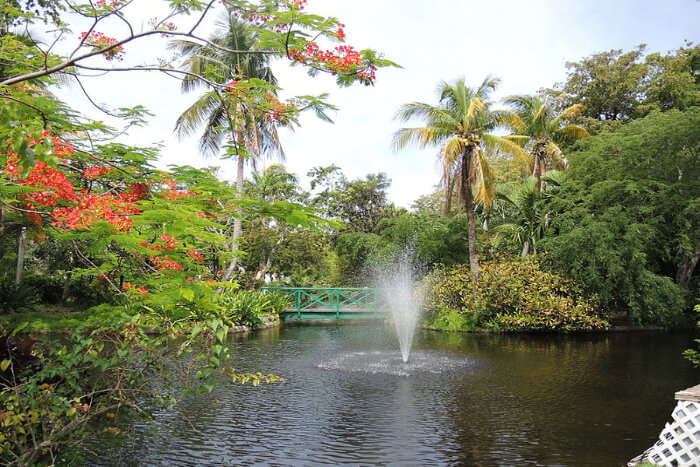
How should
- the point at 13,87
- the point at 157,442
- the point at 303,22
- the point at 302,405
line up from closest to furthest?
1. the point at 303,22
2. the point at 13,87
3. the point at 157,442
4. the point at 302,405

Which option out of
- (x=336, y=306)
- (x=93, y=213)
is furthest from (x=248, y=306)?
(x=93, y=213)

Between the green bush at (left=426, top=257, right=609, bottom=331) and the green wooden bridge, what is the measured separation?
3.69 metres

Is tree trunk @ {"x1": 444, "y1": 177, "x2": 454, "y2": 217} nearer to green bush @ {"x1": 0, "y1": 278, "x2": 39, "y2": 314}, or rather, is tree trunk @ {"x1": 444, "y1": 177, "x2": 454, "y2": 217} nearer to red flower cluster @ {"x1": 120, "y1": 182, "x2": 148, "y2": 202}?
red flower cluster @ {"x1": 120, "y1": 182, "x2": 148, "y2": 202}

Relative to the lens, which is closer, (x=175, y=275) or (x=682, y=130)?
(x=175, y=275)

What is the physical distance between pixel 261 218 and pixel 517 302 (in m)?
8.91

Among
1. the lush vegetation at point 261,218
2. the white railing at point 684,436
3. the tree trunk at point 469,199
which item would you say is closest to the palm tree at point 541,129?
the lush vegetation at point 261,218

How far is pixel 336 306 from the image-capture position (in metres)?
20.0

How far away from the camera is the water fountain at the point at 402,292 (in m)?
18.2

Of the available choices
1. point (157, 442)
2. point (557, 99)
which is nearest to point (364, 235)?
point (557, 99)

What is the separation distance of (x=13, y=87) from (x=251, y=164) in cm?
1339

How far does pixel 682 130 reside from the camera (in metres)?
14.8

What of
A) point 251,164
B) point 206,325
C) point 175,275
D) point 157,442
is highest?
point 251,164

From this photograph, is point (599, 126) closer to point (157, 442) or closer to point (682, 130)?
point (682, 130)

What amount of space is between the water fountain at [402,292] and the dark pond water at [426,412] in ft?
20.6
